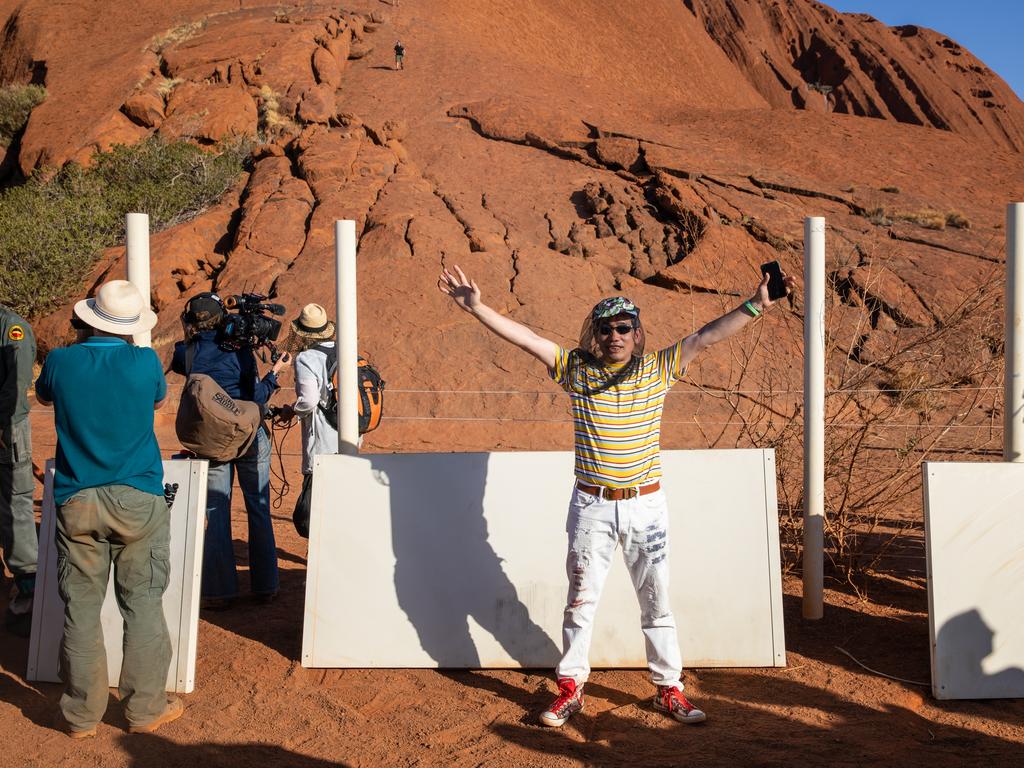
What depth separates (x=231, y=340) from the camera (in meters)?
5.07

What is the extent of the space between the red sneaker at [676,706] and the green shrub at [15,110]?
26.8m

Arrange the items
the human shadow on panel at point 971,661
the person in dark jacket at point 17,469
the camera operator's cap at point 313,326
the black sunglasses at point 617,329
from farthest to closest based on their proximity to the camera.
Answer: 1. the camera operator's cap at point 313,326
2. the person in dark jacket at point 17,469
3. the human shadow on panel at point 971,661
4. the black sunglasses at point 617,329

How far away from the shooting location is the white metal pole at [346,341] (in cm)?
459

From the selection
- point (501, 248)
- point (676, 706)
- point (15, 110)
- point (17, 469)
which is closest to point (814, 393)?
point (676, 706)

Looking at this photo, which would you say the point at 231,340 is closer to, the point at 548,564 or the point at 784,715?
the point at 548,564

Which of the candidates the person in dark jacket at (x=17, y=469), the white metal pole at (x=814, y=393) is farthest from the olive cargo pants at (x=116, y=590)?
the white metal pole at (x=814, y=393)

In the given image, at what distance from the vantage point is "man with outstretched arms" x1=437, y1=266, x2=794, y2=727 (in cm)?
367

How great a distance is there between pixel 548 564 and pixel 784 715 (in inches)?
48.3

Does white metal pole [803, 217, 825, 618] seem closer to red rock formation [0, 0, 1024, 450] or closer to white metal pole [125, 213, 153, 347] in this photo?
red rock formation [0, 0, 1024, 450]

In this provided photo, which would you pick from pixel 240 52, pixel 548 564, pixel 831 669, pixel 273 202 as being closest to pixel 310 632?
pixel 548 564

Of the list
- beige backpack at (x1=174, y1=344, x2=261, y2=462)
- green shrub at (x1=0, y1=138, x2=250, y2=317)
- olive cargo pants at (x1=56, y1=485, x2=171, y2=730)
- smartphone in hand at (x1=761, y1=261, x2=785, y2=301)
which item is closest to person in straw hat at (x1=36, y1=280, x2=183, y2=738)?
olive cargo pants at (x1=56, y1=485, x2=171, y2=730)

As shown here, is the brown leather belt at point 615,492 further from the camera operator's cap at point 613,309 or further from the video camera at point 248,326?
the video camera at point 248,326

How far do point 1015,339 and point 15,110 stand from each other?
27396 millimetres

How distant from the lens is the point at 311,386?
529 centimetres
